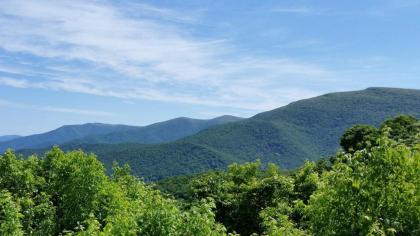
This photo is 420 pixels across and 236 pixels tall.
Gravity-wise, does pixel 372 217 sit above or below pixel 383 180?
below

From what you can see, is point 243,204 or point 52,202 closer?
point 52,202

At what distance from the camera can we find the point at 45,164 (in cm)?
4509

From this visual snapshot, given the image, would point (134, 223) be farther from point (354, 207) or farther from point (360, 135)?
point (360, 135)

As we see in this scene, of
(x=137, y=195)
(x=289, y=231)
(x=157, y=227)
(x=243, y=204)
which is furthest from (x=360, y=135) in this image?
(x=157, y=227)

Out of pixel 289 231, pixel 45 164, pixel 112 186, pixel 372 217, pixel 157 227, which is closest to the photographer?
pixel 157 227

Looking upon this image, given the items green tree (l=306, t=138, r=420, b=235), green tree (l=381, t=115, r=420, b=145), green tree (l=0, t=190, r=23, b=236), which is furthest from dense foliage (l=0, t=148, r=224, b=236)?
green tree (l=381, t=115, r=420, b=145)

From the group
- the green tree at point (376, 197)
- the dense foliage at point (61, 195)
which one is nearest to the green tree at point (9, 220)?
the dense foliage at point (61, 195)

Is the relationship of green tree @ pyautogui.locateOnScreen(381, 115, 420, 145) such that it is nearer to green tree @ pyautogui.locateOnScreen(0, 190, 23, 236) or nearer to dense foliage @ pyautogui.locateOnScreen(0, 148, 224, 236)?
dense foliage @ pyautogui.locateOnScreen(0, 148, 224, 236)

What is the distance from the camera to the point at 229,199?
47031mm

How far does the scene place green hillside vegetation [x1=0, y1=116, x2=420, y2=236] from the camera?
59.9 feet

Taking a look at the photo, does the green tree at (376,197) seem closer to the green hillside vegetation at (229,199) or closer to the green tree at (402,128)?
the green hillside vegetation at (229,199)

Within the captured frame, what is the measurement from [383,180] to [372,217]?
1711 mm

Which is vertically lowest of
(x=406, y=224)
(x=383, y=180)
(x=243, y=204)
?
(x=243, y=204)

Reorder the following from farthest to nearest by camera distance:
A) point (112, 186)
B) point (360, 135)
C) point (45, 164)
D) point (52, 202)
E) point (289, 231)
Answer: point (360, 135), point (45, 164), point (52, 202), point (112, 186), point (289, 231)
